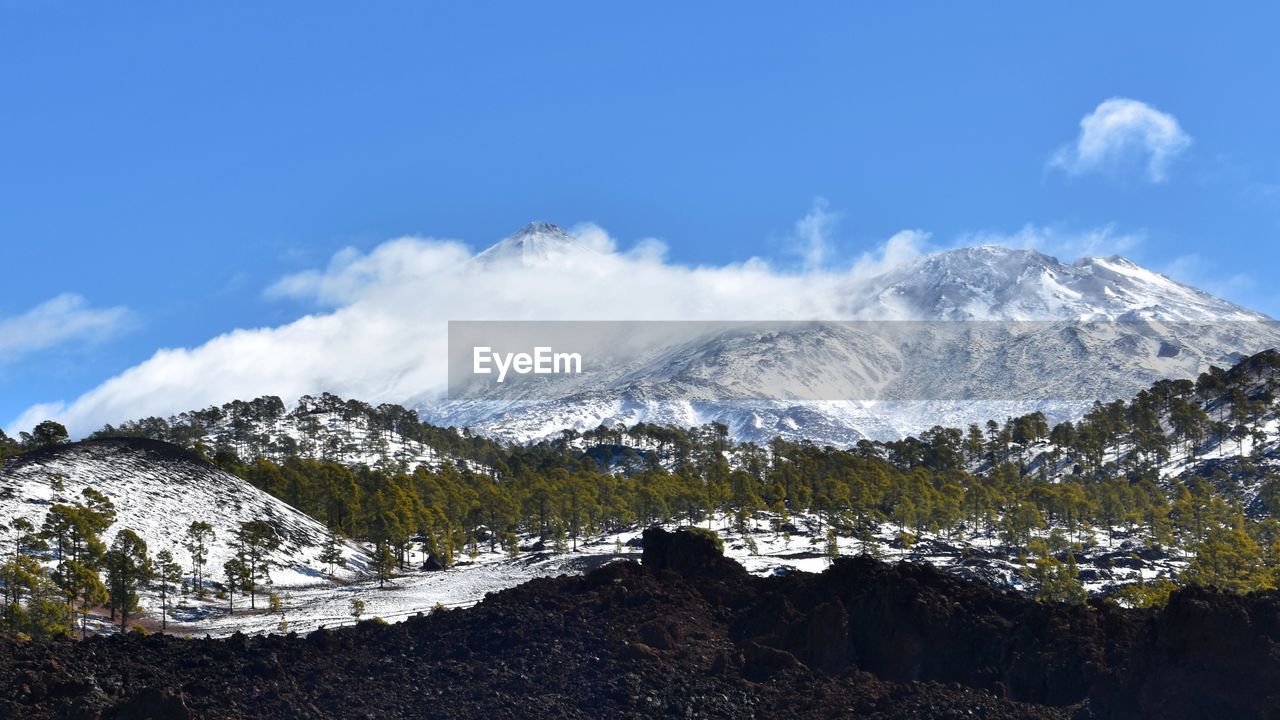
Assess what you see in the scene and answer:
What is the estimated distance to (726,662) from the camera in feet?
137

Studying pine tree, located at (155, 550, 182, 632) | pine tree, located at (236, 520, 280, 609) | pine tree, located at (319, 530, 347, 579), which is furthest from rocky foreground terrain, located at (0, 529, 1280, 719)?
pine tree, located at (319, 530, 347, 579)

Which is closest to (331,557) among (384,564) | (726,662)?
(384,564)

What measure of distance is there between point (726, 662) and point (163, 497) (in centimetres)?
7290

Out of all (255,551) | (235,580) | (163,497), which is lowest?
(235,580)

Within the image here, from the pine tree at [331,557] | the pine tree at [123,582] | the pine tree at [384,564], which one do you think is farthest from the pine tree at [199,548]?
the pine tree at [123,582]

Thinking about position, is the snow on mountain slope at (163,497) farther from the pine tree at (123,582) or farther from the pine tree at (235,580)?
the pine tree at (123,582)

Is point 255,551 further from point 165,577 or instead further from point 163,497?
point 165,577

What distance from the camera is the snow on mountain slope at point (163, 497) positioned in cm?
9206

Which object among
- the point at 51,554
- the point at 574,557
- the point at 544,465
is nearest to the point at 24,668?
the point at 51,554

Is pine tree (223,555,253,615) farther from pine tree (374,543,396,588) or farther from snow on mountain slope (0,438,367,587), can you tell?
pine tree (374,543,396,588)

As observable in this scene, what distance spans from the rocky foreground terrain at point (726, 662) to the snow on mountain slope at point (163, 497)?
163 ft

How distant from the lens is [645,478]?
Answer: 143750mm

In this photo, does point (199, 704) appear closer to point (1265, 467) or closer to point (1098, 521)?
point (1098, 521)

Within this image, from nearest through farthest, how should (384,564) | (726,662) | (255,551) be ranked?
(726,662) < (255,551) < (384,564)
